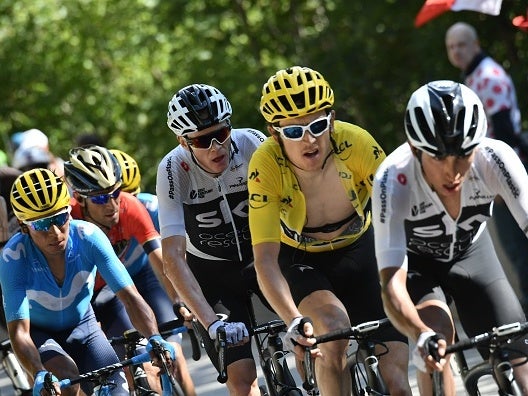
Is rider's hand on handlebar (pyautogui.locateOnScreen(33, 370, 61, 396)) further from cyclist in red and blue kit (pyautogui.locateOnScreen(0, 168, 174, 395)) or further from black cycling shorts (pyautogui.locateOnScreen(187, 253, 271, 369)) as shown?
black cycling shorts (pyautogui.locateOnScreen(187, 253, 271, 369))

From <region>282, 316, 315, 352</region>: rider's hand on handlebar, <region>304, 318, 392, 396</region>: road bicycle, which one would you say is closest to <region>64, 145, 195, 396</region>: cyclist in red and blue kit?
Result: <region>304, 318, 392, 396</region>: road bicycle

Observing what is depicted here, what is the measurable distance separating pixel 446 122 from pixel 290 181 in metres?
1.51

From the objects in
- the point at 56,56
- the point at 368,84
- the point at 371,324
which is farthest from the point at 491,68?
the point at 56,56

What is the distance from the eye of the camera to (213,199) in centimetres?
815

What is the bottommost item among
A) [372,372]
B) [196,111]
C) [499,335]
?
[372,372]

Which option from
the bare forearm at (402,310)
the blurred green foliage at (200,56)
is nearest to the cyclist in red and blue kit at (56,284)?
the bare forearm at (402,310)

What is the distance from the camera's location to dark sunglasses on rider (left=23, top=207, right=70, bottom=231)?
25.9 feet

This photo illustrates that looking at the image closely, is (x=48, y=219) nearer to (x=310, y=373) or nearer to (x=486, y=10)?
(x=310, y=373)

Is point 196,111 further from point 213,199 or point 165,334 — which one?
point 165,334

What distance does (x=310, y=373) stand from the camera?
22.2 feet

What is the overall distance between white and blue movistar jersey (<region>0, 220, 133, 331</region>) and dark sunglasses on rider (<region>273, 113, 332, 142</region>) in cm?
135

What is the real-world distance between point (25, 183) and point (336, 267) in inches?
75.4

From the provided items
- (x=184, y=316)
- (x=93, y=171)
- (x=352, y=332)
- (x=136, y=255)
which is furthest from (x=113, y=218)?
(x=352, y=332)

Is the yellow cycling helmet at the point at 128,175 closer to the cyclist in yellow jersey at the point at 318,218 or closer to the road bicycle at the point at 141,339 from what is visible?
the road bicycle at the point at 141,339
